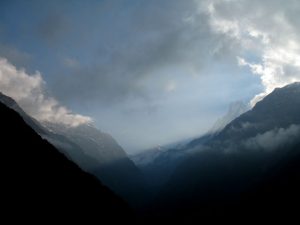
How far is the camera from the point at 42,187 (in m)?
97.8

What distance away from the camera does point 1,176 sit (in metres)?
89.2

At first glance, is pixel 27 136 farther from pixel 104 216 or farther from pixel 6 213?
pixel 6 213

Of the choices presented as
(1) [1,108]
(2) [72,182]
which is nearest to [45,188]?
(2) [72,182]

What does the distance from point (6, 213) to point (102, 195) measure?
56.9 meters

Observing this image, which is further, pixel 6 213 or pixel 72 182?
pixel 72 182

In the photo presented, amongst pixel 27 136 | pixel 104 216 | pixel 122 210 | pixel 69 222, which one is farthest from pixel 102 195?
pixel 69 222

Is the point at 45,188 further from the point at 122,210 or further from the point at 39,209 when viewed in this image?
the point at 122,210

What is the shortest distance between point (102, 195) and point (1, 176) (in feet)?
156

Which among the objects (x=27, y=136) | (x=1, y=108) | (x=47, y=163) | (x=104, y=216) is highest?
(x=1, y=108)

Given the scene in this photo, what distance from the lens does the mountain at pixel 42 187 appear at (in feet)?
277

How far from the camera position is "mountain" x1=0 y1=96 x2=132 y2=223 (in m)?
84.5

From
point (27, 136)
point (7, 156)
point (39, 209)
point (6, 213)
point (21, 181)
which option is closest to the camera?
point (6, 213)

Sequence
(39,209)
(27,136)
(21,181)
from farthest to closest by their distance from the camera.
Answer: (27,136) → (21,181) → (39,209)

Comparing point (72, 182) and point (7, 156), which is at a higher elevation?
point (7, 156)
